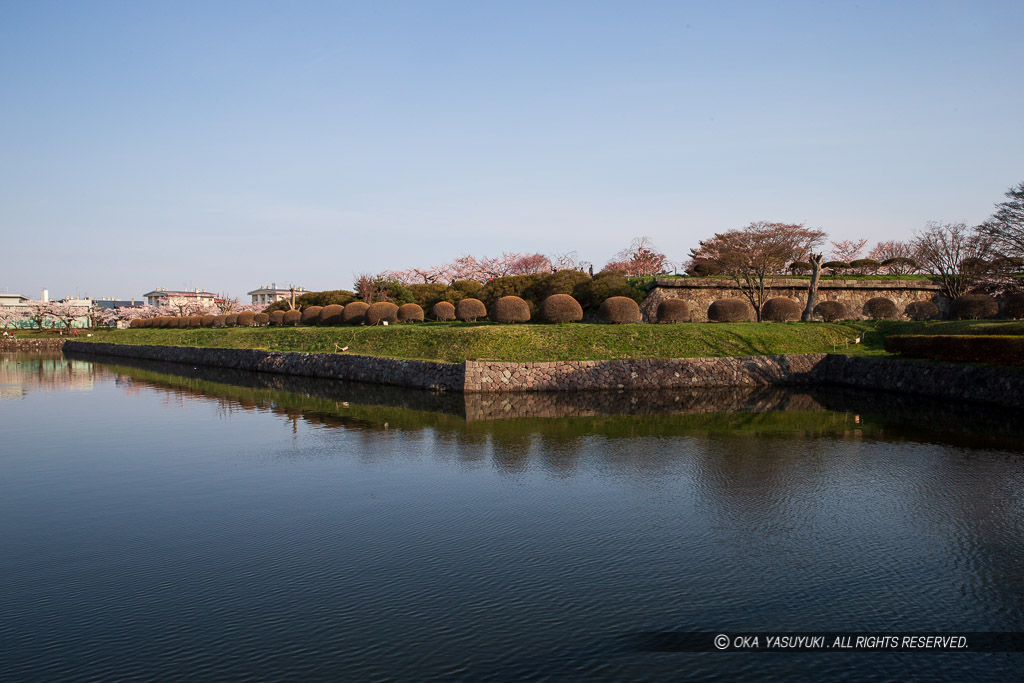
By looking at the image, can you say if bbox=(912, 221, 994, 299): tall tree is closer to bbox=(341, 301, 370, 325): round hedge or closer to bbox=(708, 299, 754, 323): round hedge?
bbox=(708, 299, 754, 323): round hedge

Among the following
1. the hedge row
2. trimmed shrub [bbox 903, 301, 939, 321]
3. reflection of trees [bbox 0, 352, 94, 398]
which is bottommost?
reflection of trees [bbox 0, 352, 94, 398]

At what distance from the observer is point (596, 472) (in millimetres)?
12836

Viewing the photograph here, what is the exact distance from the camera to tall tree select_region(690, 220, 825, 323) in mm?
40938

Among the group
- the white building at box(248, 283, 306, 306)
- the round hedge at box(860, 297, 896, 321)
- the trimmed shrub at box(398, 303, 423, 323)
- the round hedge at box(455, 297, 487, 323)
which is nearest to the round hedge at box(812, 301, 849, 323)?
the round hedge at box(860, 297, 896, 321)

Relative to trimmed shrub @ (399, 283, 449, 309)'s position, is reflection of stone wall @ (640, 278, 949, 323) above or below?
below

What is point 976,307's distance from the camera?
116 ft

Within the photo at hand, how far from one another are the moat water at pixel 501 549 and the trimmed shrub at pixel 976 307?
21579 mm

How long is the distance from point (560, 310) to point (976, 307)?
22.1m

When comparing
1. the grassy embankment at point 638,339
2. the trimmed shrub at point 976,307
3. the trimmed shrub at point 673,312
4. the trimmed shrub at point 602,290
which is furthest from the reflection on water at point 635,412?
the trimmed shrub at point 602,290

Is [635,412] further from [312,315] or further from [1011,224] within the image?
[312,315]

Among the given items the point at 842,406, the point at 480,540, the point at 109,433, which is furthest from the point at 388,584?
the point at 842,406

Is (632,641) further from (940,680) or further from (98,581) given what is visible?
(98,581)

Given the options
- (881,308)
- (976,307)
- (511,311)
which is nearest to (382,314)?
(511,311)

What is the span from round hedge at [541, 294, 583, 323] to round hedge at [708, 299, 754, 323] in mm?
8396
